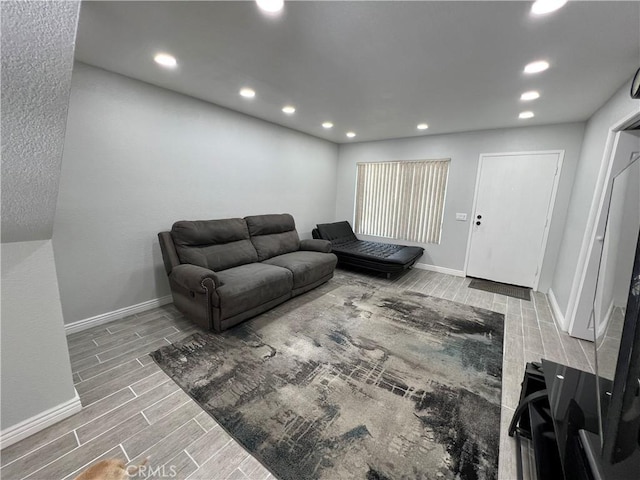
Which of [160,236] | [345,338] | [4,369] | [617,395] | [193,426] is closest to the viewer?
[617,395]

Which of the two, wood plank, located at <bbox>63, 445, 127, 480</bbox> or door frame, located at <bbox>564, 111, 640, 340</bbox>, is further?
door frame, located at <bbox>564, 111, 640, 340</bbox>

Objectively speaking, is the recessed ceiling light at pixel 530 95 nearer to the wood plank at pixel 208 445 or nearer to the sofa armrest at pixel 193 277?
the sofa armrest at pixel 193 277

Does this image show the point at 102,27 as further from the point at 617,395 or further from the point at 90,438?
the point at 617,395

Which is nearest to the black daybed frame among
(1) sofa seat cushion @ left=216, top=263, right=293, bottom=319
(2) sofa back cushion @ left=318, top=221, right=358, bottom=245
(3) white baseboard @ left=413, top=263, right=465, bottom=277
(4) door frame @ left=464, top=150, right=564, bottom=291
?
(2) sofa back cushion @ left=318, top=221, right=358, bottom=245

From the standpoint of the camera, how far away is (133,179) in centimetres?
264

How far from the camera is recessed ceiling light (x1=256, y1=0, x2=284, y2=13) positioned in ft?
4.65

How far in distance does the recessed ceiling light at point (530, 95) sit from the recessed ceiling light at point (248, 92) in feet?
9.04

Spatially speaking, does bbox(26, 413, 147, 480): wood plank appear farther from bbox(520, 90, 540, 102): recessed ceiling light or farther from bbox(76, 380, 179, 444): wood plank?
bbox(520, 90, 540, 102): recessed ceiling light

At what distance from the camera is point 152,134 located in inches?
107

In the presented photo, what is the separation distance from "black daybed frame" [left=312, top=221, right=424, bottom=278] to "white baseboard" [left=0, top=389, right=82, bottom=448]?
3549mm

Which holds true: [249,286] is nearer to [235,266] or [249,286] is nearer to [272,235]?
[235,266]

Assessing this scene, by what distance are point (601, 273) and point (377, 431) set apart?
1520 mm

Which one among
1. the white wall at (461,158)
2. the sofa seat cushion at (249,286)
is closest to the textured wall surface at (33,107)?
the sofa seat cushion at (249,286)

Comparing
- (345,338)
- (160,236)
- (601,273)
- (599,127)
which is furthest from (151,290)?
(599,127)
